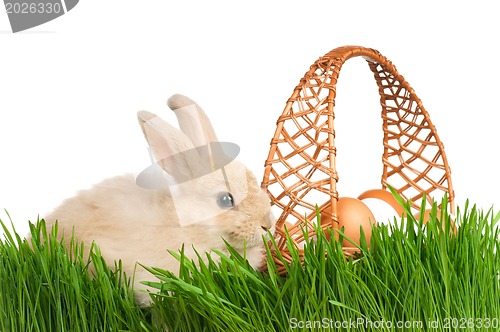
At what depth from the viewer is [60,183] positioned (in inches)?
58.7

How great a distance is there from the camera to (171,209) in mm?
1334

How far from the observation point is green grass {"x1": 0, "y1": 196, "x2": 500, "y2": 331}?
1205 millimetres

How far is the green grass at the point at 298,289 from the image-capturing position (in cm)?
121

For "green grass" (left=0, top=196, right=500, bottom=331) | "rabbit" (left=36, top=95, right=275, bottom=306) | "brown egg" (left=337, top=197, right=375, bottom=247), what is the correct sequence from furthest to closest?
"brown egg" (left=337, top=197, right=375, bottom=247)
"rabbit" (left=36, top=95, right=275, bottom=306)
"green grass" (left=0, top=196, right=500, bottom=331)

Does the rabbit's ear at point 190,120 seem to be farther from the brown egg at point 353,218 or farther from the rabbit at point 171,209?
the brown egg at point 353,218

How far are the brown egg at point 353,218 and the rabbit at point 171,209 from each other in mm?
238

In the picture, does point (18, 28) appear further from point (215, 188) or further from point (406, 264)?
point (406, 264)

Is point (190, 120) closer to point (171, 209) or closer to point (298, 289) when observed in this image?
point (171, 209)

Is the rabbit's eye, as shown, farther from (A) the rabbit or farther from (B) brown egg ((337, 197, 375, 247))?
(B) brown egg ((337, 197, 375, 247))

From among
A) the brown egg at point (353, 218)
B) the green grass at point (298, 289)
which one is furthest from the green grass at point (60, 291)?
the brown egg at point (353, 218)

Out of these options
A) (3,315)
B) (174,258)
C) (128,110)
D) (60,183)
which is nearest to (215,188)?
(174,258)

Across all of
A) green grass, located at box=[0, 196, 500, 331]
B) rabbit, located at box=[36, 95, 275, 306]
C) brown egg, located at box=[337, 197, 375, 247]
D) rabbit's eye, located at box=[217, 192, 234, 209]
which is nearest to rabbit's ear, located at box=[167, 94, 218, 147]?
rabbit, located at box=[36, 95, 275, 306]

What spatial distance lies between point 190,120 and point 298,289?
0.45m

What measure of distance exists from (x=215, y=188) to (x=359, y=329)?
1.38 ft
